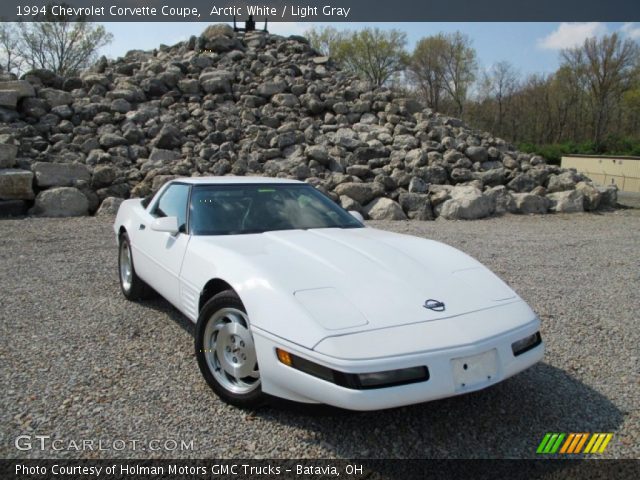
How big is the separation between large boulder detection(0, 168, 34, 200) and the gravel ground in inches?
214

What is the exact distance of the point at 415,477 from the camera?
227 cm

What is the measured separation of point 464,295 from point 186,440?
1.71 metres

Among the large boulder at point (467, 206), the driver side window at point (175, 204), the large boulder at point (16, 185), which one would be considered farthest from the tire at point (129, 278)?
the large boulder at point (467, 206)

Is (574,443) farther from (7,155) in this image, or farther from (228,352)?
(7,155)

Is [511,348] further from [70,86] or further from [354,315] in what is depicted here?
[70,86]

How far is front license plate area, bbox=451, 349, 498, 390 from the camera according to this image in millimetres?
2328

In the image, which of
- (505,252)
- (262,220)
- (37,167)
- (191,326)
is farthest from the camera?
(37,167)

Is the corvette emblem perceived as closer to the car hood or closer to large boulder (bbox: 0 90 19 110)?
the car hood

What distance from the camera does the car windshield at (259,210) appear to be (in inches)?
143

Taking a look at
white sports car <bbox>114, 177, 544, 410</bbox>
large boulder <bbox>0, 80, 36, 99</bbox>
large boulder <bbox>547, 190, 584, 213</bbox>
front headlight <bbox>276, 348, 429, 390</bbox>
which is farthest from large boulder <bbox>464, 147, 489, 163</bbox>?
large boulder <bbox>0, 80, 36, 99</bbox>

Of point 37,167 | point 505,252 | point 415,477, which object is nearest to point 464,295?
point 415,477

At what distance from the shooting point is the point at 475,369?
7.82 ft

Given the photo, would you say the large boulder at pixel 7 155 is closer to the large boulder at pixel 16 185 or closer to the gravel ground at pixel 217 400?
the large boulder at pixel 16 185

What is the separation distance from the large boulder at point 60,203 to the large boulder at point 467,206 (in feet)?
26.3
